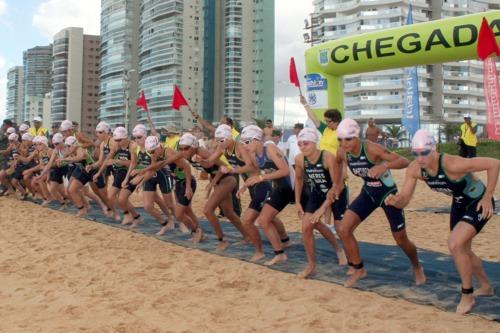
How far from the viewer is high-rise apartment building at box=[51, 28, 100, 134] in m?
121

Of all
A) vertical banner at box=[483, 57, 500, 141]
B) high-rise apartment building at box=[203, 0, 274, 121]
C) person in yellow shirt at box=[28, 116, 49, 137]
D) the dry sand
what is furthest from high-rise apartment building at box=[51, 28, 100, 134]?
vertical banner at box=[483, 57, 500, 141]

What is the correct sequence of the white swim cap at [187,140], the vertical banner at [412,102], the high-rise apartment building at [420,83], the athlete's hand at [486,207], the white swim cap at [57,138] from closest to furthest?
the athlete's hand at [486,207] < the white swim cap at [187,140] < the white swim cap at [57,138] < the vertical banner at [412,102] < the high-rise apartment building at [420,83]

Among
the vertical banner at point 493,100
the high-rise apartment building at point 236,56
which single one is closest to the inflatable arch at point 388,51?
the vertical banner at point 493,100

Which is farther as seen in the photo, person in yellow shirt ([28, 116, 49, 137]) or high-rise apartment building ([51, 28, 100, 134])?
high-rise apartment building ([51, 28, 100, 134])

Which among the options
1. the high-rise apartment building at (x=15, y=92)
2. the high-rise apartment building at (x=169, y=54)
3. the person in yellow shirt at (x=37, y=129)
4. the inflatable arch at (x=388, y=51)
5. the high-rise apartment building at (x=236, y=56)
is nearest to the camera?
the inflatable arch at (x=388, y=51)

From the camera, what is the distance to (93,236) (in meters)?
8.52

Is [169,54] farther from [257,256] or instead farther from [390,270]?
[390,270]

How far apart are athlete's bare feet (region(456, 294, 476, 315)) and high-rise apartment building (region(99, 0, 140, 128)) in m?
101

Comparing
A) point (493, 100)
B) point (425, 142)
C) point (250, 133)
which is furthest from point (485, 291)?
point (493, 100)

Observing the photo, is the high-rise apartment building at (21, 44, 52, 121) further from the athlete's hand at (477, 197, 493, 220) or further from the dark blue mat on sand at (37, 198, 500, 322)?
the athlete's hand at (477, 197, 493, 220)

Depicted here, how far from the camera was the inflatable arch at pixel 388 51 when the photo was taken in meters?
7.84

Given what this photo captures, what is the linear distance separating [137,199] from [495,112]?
9791 millimetres

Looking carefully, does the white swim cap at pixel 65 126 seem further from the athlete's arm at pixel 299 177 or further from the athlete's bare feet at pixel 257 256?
the athlete's arm at pixel 299 177

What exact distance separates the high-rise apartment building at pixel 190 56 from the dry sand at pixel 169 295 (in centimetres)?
8338
